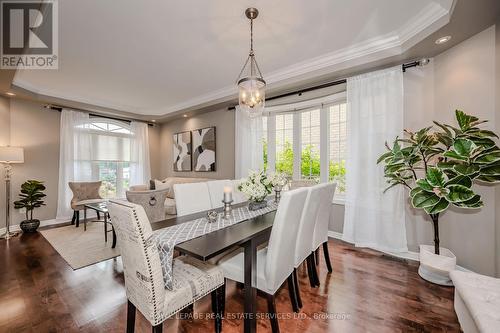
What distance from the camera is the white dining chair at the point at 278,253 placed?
1.48m

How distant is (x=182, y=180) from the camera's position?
5414mm

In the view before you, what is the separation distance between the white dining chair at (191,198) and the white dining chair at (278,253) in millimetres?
800

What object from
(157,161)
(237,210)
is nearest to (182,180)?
(157,161)

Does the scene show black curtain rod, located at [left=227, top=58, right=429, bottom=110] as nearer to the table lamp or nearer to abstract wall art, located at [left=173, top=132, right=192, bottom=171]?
abstract wall art, located at [left=173, top=132, right=192, bottom=171]

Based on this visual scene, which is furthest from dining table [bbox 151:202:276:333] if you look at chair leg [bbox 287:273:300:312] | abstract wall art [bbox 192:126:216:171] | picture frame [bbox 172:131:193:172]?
picture frame [bbox 172:131:193:172]

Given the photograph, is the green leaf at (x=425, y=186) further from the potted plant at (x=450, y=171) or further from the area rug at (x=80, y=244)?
the area rug at (x=80, y=244)

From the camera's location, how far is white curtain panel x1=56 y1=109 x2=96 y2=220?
468 cm

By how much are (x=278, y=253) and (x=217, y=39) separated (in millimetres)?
2436

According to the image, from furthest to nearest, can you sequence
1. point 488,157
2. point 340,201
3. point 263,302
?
point 340,201, point 263,302, point 488,157

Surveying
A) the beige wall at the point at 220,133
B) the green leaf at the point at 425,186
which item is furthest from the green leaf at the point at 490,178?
the beige wall at the point at 220,133

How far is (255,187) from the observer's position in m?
2.19

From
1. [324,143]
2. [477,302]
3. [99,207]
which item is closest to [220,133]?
[324,143]

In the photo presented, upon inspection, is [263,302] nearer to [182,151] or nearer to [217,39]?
[217,39]

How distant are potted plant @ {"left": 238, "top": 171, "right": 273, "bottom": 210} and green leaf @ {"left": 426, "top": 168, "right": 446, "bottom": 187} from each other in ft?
4.93
